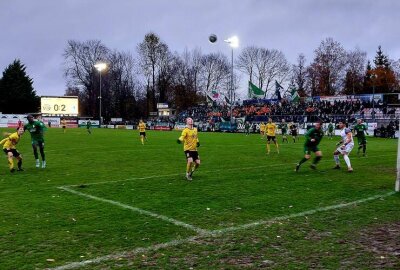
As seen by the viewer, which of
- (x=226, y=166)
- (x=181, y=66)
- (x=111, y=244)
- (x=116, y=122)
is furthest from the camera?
(x=181, y=66)

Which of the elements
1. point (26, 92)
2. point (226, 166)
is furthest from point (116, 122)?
point (226, 166)

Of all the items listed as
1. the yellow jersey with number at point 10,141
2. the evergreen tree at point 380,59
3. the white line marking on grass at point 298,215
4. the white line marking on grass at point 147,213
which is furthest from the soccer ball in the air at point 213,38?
the evergreen tree at point 380,59

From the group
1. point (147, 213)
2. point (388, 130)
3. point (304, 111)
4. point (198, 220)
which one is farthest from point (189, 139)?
point (304, 111)

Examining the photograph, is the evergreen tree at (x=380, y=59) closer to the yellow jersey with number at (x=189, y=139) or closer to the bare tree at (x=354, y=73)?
the bare tree at (x=354, y=73)

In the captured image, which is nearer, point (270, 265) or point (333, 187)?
point (270, 265)

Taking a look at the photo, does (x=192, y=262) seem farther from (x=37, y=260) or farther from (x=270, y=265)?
(x=37, y=260)

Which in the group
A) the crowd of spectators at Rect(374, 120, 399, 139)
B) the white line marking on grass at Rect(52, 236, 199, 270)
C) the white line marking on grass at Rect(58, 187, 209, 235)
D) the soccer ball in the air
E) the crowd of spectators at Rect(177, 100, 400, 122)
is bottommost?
the white line marking on grass at Rect(52, 236, 199, 270)

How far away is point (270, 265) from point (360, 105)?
4782 centimetres

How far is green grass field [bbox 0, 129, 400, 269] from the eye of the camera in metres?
5.74

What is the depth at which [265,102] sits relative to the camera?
6406cm

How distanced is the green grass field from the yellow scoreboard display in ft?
210

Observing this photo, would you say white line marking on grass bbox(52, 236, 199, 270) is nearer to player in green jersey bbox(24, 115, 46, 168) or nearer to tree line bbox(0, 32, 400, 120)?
player in green jersey bbox(24, 115, 46, 168)

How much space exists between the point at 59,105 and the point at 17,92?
11799mm

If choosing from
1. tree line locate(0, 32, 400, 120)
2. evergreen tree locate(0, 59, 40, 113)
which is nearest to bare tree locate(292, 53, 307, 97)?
tree line locate(0, 32, 400, 120)
